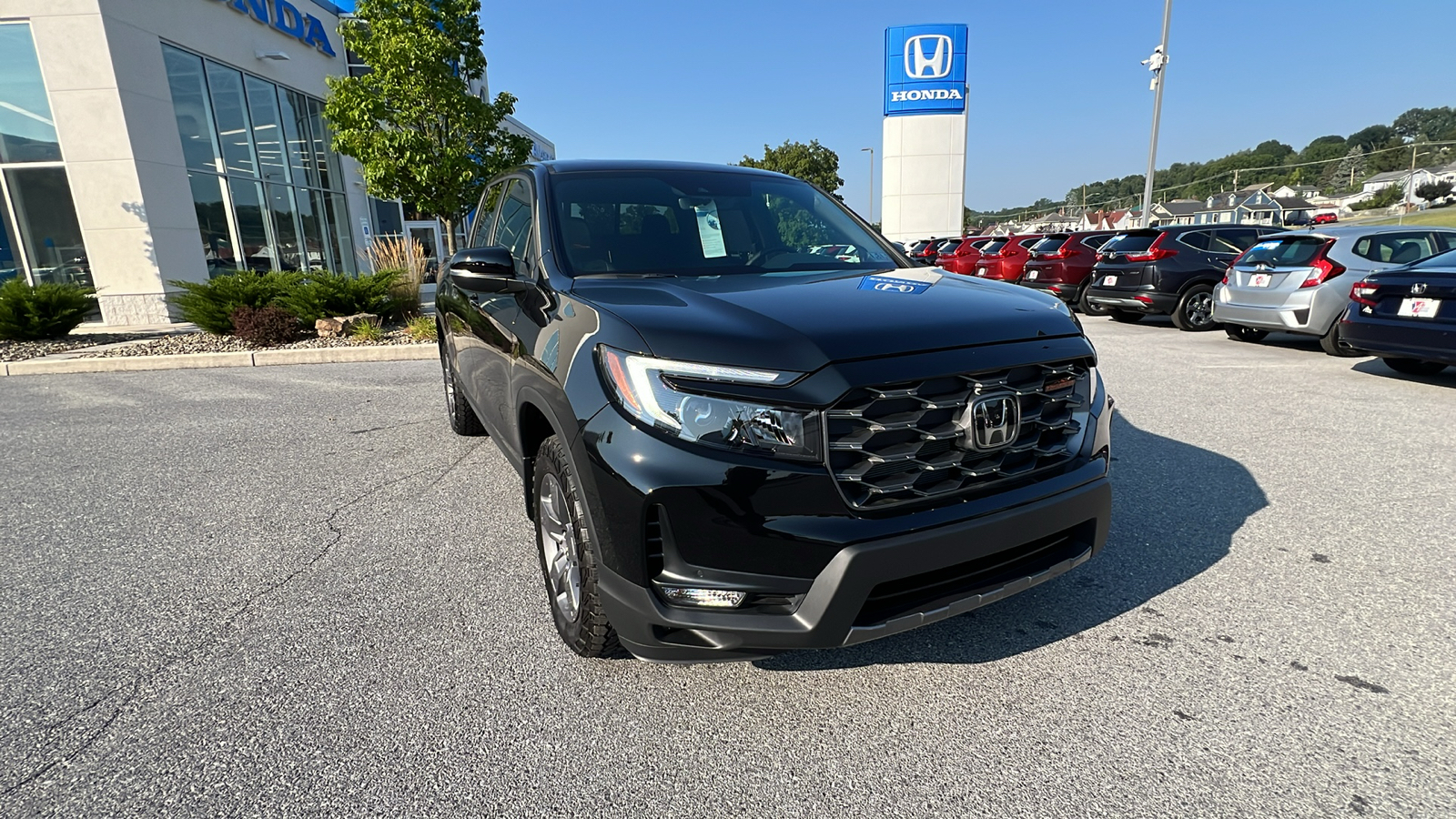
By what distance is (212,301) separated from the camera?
10422mm

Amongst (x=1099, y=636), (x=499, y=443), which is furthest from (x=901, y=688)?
(x=499, y=443)

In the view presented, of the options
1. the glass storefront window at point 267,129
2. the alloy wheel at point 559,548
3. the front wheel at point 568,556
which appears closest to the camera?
the front wheel at point 568,556

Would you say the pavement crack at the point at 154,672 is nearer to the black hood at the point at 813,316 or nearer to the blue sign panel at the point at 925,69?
the black hood at the point at 813,316

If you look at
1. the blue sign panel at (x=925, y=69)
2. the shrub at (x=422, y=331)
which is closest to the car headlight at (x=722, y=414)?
the shrub at (x=422, y=331)

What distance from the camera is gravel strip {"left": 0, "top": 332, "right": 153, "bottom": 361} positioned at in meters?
9.77

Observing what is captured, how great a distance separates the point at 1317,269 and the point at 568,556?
30.8 feet

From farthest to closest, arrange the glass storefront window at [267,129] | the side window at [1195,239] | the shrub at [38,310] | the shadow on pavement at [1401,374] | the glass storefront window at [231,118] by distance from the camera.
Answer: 1. the glass storefront window at [267,129]
2. the glass storefront window at [231,118]
3. the side window at [1195,239]
4. the shrub at [38,310]
5. the shadow on pavement at [1401,374]

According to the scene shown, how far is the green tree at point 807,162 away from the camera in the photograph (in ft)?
176

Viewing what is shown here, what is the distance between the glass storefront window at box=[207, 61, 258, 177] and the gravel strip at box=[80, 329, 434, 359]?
6979 mm

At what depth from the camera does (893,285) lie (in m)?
2.61

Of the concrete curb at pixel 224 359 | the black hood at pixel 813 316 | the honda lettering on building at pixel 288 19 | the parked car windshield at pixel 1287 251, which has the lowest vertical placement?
the concrete curb at pixel 224 359

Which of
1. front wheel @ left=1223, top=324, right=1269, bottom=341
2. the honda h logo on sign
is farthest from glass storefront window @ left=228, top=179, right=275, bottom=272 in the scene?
the honda h logo on sign

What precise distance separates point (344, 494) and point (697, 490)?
3282 mm

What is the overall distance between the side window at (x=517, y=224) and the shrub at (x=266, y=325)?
25.2 feet
